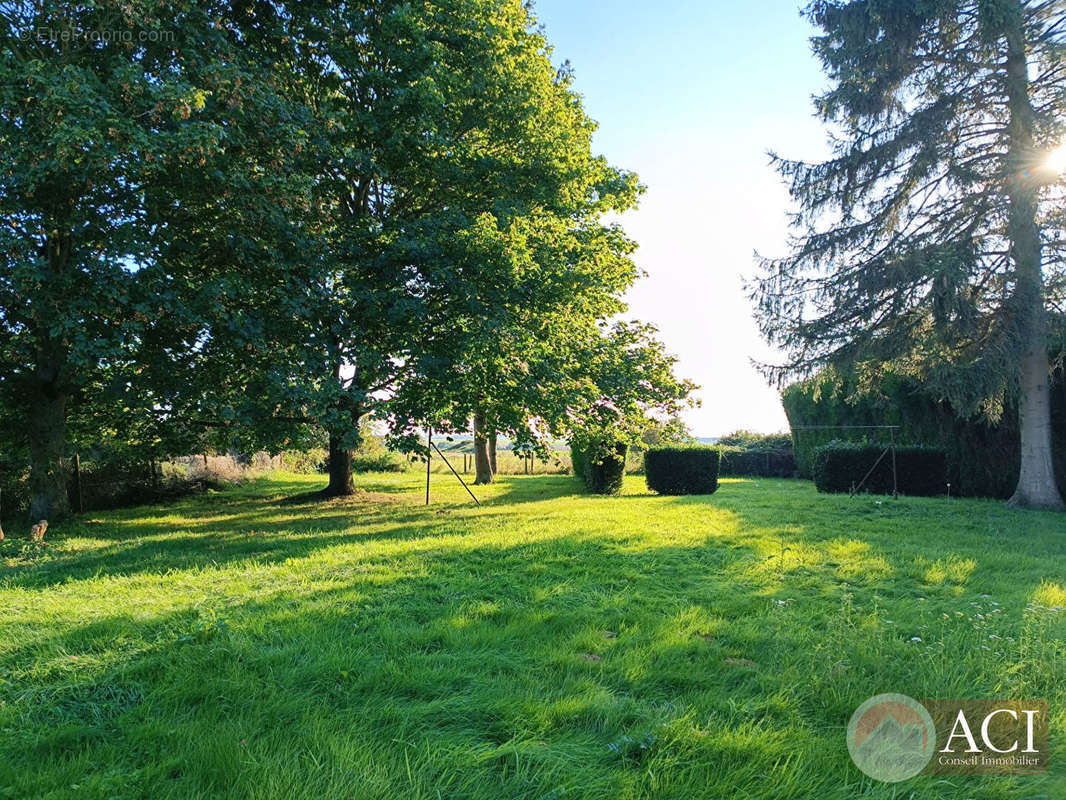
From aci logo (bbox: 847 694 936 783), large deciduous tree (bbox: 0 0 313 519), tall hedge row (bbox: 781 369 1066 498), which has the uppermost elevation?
large deciduous tree (bbox: 0 0 313 519)

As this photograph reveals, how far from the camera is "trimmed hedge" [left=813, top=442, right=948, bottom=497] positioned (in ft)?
47.5

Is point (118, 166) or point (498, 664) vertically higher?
point (118, 166)

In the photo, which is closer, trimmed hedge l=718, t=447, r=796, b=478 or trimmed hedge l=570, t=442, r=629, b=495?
trimmed hedge l=570, t=442, r=629, b=495

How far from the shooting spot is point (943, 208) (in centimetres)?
1223

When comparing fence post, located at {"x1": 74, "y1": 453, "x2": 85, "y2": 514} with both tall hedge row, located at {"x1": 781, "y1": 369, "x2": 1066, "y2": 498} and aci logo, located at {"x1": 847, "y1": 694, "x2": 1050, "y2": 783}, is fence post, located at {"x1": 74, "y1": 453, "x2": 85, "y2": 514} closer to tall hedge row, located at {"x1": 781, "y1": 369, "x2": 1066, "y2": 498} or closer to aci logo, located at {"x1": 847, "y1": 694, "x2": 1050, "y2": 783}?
aci logo, located at {"x1": 847, "y1": 694, "x2": 1050, "y2": 783}

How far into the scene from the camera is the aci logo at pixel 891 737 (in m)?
2.28

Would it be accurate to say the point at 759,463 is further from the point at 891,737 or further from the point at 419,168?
the point at 891,737

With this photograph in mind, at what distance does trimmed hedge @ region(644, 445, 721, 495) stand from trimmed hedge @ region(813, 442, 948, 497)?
3.33 meters

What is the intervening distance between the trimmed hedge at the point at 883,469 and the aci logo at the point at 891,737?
13.7 meters

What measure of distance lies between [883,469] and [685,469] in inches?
213

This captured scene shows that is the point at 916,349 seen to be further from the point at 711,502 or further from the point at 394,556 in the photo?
the point at 394,556

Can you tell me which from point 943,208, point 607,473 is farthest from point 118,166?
point 943,208

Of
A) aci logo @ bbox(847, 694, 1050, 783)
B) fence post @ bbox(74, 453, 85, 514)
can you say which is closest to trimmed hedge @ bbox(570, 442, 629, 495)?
fence post @ bbox(74, 453, 85, 514)

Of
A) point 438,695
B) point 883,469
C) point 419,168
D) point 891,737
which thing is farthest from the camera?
point 883,469
